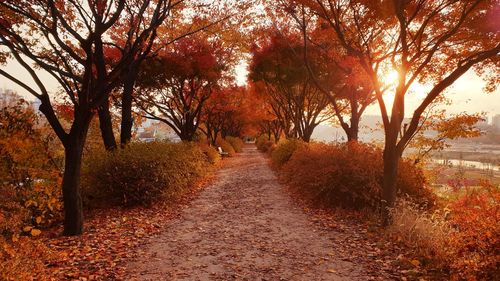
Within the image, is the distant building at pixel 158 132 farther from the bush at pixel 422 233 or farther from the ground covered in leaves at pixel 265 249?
the bush at pixel 422 233

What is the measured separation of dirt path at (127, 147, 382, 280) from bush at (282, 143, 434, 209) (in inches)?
42.9

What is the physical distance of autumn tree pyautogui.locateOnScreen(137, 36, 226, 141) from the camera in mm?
17953

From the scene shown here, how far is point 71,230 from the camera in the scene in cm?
731

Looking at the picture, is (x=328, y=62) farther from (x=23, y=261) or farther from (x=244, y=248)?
(x=23, y=261)

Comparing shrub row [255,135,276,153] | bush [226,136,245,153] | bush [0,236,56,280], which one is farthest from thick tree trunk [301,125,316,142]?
bush [226,136,245,153]

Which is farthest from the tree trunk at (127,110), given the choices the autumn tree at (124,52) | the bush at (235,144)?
the bush at (235,144)

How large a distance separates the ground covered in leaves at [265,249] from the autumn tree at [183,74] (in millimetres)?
10131

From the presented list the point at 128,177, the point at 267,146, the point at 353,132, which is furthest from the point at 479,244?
the point at 267,146

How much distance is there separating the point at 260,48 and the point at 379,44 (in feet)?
21.5

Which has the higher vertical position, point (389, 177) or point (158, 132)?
point (158, 132)

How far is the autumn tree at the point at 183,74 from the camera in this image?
17953 millimetres

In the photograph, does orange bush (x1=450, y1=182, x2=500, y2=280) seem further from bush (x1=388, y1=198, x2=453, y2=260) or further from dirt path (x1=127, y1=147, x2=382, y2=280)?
dirt path (x1=127, y1=147, x2=382, y2=280)

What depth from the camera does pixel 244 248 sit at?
6672 millimetres

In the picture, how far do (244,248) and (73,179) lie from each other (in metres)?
4.03
